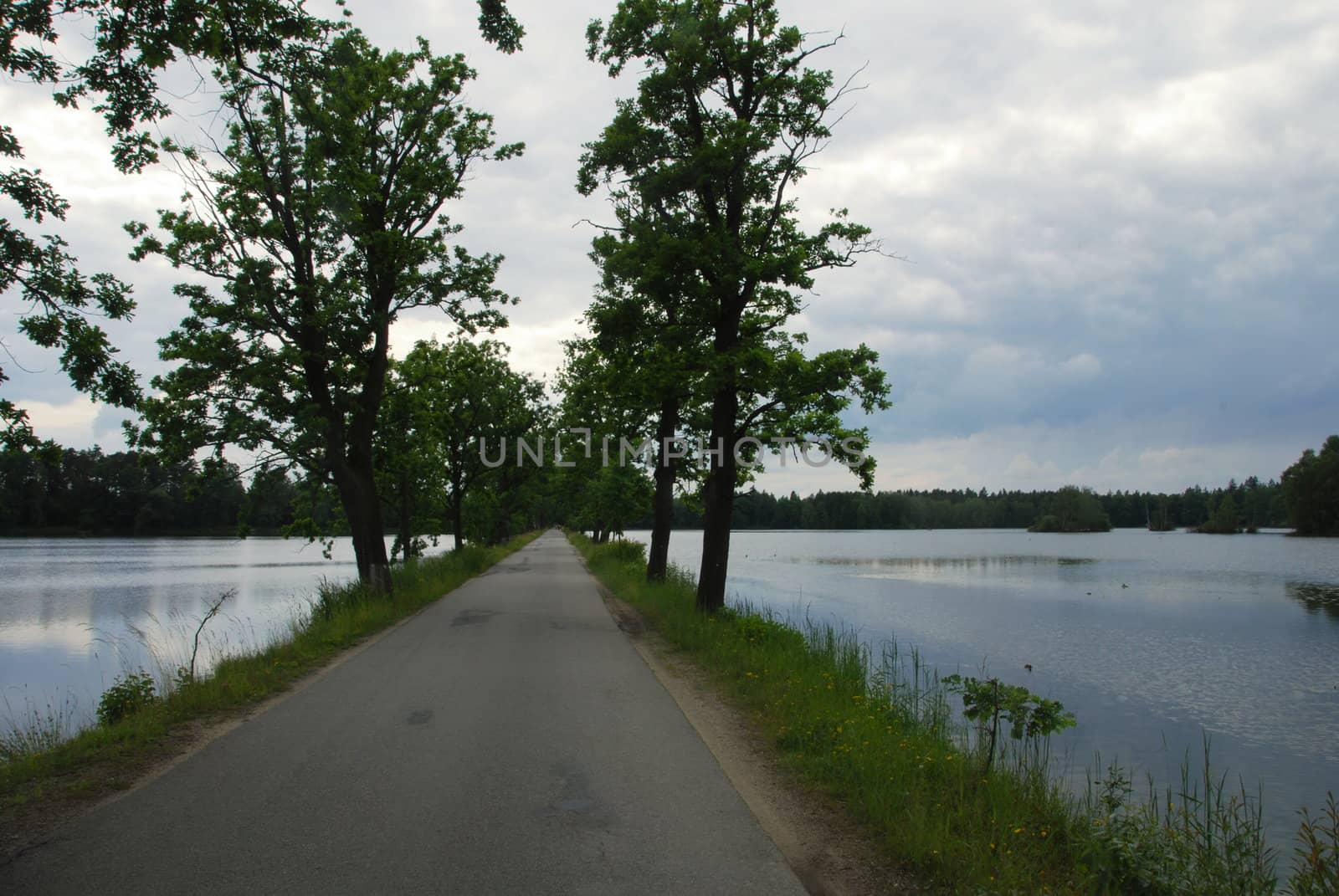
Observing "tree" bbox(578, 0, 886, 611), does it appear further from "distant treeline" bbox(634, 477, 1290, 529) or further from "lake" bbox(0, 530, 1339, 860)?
"distant treeline" bbox(634, 477, 1290, 529)

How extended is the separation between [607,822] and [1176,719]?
36.0ft

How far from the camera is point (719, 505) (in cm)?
1639

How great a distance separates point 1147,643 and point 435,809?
19.7 metres

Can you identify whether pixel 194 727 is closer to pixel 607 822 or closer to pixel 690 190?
pixel 607 822

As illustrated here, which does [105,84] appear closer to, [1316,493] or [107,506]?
[107,506]

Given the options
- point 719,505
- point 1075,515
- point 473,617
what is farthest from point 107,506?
point 1075,515

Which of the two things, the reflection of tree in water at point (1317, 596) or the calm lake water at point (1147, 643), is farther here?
the reflection of tree in water at point (1317, 596)

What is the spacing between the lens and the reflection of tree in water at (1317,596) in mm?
26781

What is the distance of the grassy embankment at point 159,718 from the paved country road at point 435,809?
54 cm

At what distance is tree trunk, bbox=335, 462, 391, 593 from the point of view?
64.3 feet

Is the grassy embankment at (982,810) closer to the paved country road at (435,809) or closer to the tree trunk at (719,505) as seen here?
the paved country road at (435,809)

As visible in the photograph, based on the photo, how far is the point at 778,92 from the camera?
15531 mm

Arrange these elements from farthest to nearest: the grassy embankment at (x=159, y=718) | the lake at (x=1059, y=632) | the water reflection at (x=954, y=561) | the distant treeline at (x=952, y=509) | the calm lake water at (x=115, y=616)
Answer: the distant treeline at (x=952, y=509)
the water reflection at (x=954, y=561)
the calm lake water at (x=115, y=616)
the lake at (x=1059, y=632)
the grassy embankment at (x=159, y=718)

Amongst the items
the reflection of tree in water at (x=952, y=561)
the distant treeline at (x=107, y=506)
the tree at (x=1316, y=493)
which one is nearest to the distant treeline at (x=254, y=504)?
the distant treeline at (x=107, y=506)
